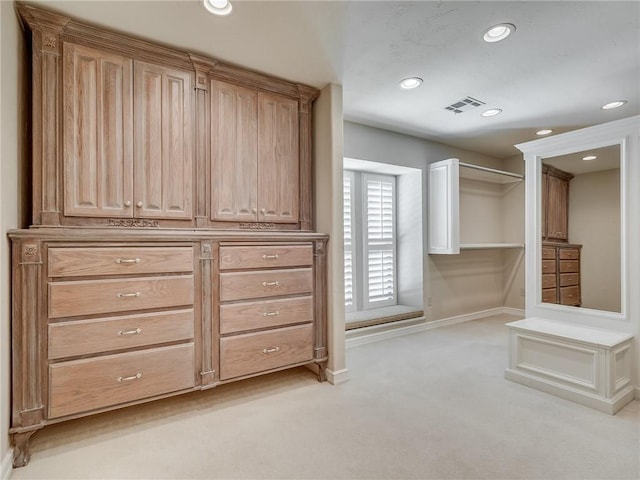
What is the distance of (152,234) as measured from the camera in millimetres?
2070

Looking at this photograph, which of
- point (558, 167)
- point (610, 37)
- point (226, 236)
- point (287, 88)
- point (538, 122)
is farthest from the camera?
point (538, 122)

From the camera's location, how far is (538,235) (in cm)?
308

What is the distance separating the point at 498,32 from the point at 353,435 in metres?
2.70

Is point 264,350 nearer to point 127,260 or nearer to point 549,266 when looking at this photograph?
point 127,260

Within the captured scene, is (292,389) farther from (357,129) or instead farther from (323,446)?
(357,129)

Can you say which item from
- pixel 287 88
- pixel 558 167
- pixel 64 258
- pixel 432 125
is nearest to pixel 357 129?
pixel 432 125

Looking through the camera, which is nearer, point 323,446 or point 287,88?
point 323,446

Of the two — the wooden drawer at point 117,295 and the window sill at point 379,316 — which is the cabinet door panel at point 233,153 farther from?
the window sill at point 379,316

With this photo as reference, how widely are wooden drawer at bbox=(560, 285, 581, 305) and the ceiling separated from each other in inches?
69.8

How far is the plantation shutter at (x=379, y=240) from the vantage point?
4359 mm

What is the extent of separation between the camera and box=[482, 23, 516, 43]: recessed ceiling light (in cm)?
210

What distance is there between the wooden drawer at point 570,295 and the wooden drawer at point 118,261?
10.1 ft

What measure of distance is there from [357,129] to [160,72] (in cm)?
221

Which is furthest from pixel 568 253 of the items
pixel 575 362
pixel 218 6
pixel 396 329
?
pixel 218 6
